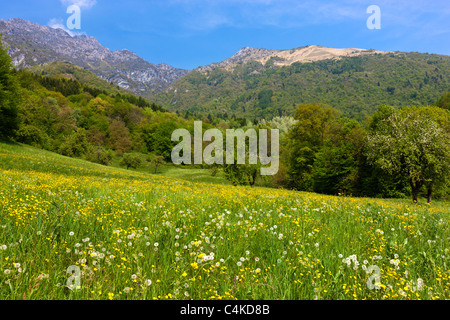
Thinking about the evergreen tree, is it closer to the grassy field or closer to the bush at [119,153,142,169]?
the bush at [119,153,142,169]

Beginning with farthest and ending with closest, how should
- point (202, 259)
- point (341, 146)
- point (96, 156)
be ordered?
1. point (96, 156)
2. point (341, 146)
3. point (202, 259)

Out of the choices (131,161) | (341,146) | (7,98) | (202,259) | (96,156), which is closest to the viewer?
(202,259)

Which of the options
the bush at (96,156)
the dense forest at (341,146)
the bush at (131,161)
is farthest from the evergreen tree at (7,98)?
the bush at (131,161)

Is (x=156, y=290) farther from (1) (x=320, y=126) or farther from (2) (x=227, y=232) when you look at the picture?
(1) (x=320, y=126)

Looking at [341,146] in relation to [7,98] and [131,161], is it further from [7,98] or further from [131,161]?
[131,161]

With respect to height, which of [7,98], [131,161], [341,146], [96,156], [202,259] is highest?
[7,98]

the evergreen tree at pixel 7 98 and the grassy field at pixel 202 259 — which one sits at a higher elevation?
the evergreen tree at pixel 7 98

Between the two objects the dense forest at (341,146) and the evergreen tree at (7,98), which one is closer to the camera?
the dense forest at (341,146)

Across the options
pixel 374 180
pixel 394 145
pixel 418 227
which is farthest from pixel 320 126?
pixel 418 227

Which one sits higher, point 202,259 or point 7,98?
point 7,98

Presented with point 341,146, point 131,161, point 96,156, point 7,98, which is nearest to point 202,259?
point 341,146

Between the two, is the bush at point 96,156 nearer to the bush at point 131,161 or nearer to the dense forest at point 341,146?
the dense forest at point 341,146

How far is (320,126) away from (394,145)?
21.6 meters

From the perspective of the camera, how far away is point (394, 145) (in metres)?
30.4
